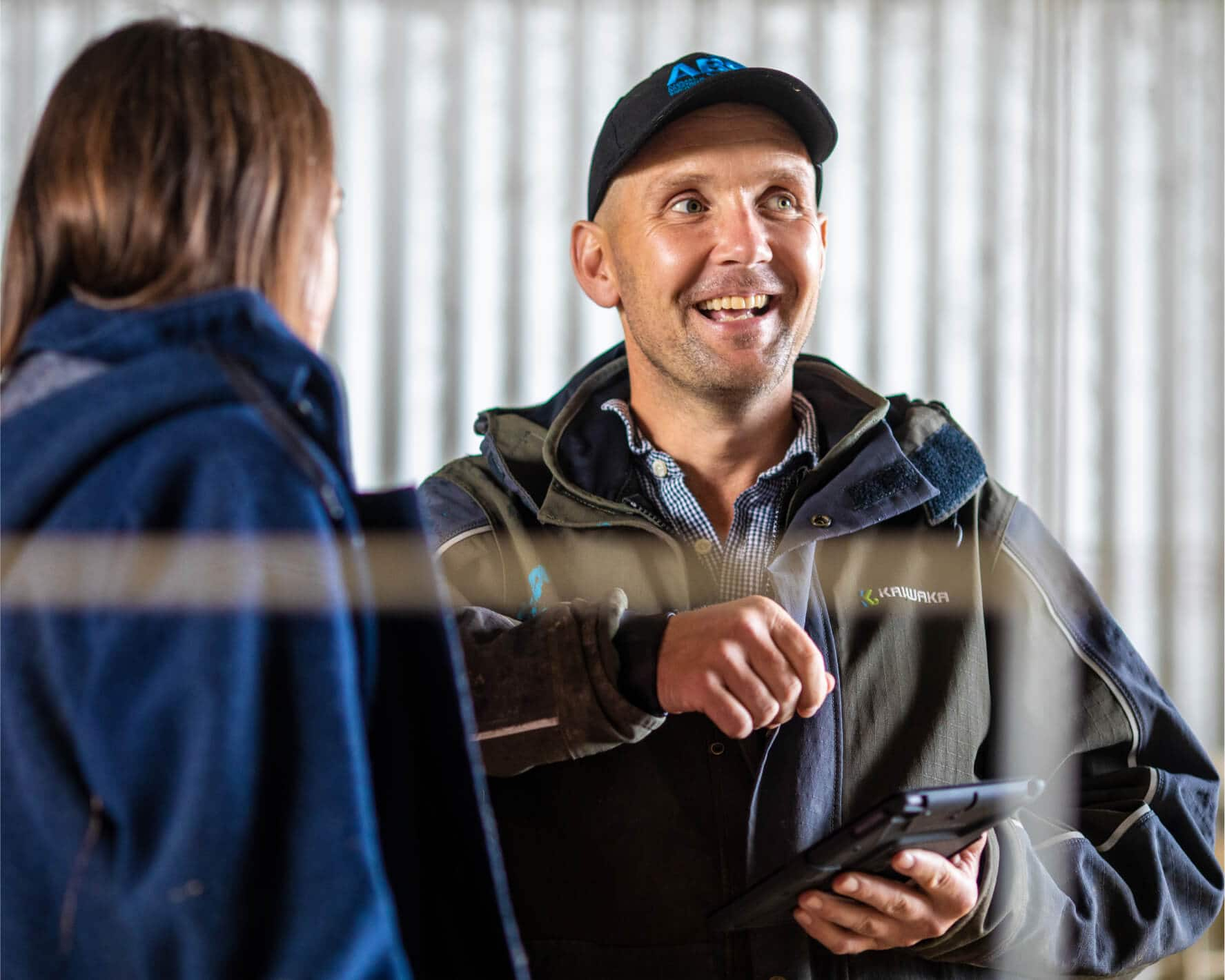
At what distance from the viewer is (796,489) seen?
4.29 ft

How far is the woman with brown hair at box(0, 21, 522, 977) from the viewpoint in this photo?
583 mm

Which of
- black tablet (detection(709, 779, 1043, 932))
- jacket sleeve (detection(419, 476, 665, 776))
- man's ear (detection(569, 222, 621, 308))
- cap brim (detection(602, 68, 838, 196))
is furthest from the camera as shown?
man's ear (detection(569, 222, 621, 308))

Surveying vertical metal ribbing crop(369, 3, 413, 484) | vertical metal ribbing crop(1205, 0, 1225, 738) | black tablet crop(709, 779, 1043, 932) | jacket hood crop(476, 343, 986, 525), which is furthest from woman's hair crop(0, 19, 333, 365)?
vertical metal ribbing crop(1205, 0, 1225, 738)

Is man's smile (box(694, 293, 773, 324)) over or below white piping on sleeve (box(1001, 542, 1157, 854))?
over

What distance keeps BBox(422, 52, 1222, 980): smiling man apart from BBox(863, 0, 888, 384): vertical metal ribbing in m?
0.58

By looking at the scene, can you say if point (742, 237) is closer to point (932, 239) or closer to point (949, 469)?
point (949, 469)

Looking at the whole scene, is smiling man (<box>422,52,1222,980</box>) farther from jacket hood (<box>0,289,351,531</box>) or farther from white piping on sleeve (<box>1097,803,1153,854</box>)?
jacket hood (<box>0,289,351,531</box>)

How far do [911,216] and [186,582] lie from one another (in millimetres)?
1747

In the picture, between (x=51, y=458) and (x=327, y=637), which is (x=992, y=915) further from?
(x=51, y=458)

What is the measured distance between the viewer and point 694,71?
4.61ft

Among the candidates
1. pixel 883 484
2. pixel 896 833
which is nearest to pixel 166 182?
pixel 896 833

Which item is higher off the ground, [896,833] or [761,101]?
[761,101]

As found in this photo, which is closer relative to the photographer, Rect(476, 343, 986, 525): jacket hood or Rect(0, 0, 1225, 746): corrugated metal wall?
Rect(476, 343, 986, 525): jacket hood

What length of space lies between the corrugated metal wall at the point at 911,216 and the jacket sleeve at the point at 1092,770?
0.82 meters
